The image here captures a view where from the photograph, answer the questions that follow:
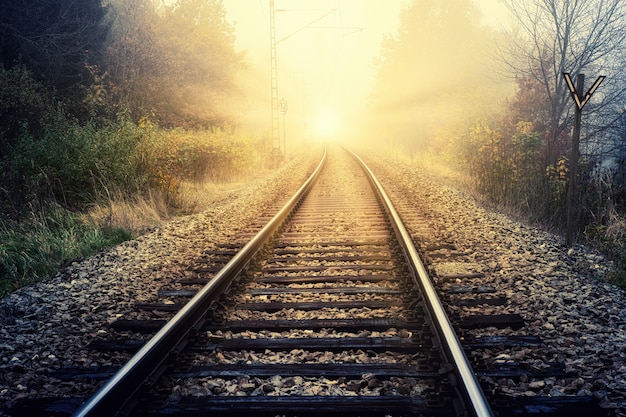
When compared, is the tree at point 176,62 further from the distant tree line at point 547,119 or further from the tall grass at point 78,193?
the distant tree line at point 547,119

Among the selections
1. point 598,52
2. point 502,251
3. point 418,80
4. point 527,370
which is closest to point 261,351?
point 527,370

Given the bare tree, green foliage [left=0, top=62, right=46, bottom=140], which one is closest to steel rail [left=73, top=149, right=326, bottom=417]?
green foliage [left=0, top=62, right=46, bottom=140]

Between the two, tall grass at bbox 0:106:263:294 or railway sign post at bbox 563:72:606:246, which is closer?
railway sign post at bbox 563:72:606:246

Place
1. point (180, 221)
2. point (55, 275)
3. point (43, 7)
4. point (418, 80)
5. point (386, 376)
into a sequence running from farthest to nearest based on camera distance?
point (418, 80) → point (43, 7) → point (180, 221) → point (55, 275) → point (386, 376)

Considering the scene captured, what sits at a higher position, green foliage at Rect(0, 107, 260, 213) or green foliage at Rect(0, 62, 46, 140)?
green foliage at Rect(0, 62, 46, 140)

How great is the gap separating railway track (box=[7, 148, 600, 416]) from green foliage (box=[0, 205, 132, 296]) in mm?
2085

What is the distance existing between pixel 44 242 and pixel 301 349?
4.73m

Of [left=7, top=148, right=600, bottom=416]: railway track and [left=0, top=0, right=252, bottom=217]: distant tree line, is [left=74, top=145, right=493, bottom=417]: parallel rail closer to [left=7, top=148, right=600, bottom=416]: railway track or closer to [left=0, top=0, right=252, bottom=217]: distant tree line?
[left=7, top=148, right=600, bottom=416]: railway track

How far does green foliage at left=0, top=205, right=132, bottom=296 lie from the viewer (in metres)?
5.59

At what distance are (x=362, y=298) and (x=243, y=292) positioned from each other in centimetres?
113

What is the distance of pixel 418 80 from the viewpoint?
36969 millimetres

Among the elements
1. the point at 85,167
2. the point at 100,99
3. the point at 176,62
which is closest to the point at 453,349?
the point at 85,167

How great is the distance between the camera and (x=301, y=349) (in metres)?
3.24

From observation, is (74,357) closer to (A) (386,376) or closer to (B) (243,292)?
(B) (243,292)
